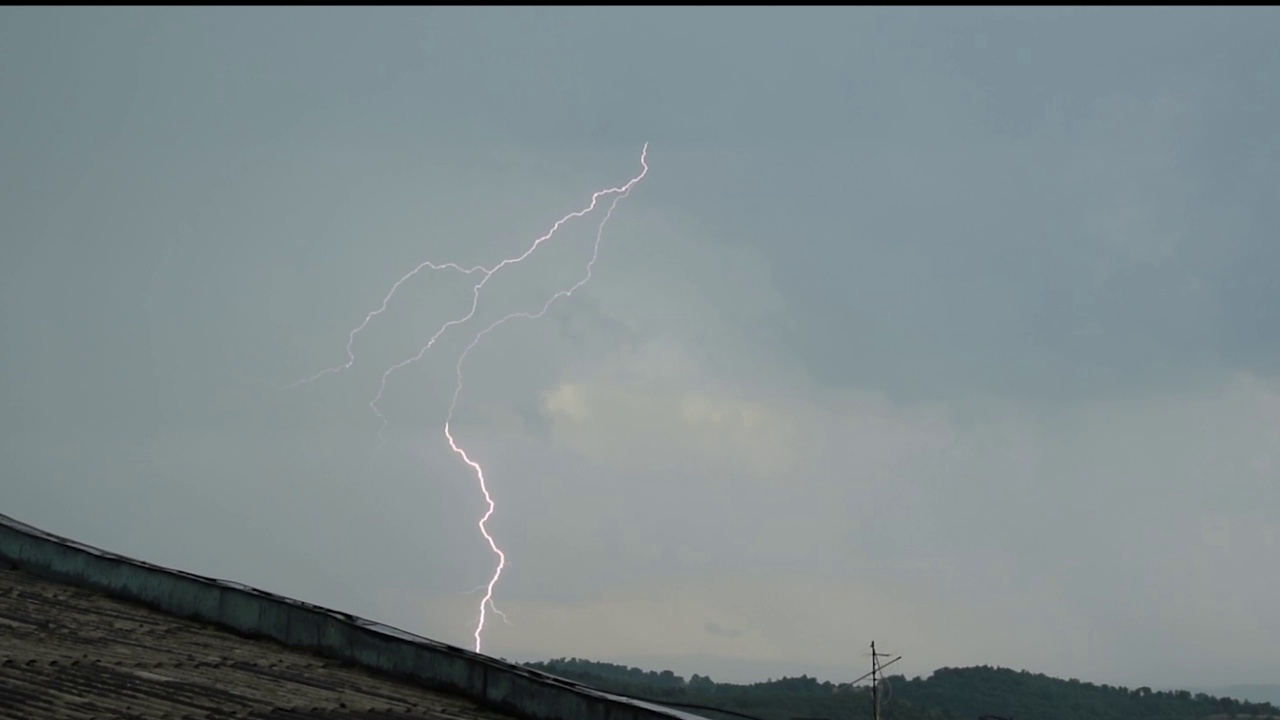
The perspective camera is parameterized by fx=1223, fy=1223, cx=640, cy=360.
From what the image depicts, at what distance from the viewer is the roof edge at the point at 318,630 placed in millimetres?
11680

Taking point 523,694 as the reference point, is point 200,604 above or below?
above

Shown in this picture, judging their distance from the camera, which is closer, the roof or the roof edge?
the roof

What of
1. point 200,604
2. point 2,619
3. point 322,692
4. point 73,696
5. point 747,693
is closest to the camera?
point 73,696

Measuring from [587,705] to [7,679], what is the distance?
4.93 metres

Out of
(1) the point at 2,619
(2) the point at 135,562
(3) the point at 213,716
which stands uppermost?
(2) the point at 135,562

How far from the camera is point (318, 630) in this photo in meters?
13.5

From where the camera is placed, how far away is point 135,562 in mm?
15141

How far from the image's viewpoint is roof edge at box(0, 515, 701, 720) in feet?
38.3

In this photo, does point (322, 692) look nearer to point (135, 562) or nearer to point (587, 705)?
point (587, 705)

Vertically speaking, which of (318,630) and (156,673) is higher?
(318,630)

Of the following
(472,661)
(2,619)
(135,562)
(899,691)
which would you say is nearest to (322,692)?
(472,661)

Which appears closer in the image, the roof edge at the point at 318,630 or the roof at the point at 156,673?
the roof at the point at 156,673

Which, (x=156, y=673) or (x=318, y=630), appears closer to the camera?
(x=156, y=673)

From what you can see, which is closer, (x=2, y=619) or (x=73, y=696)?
(x=73, y=696)
